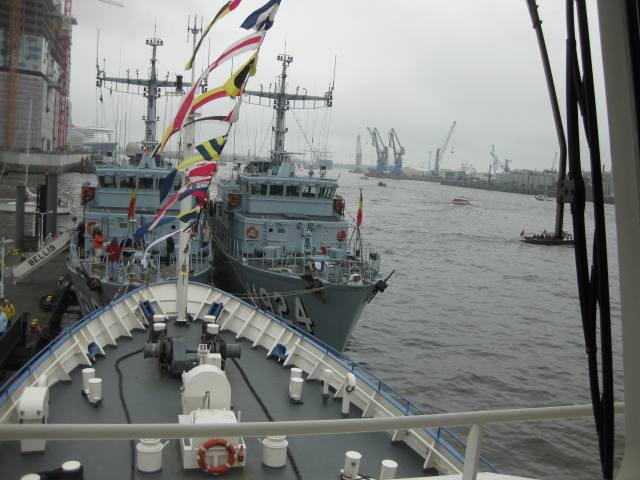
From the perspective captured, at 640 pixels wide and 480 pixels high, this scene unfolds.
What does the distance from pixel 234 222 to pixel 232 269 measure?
3.05 meters

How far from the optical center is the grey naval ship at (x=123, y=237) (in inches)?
727

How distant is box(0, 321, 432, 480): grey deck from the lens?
6.65 metres

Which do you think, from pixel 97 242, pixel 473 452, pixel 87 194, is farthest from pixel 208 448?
pixel 87 194

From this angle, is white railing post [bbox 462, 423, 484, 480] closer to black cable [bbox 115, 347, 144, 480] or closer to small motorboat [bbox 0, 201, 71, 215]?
black cable [bbox 115, 347, 144, 480]

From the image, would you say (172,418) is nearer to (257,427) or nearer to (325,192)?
(257,427)

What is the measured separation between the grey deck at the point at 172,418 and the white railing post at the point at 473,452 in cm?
396

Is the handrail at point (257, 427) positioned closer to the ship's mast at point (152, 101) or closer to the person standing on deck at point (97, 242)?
the person standing on deck at point (97, 242)

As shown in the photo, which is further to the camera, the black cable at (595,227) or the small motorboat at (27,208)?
the small motorboat at (27,208)

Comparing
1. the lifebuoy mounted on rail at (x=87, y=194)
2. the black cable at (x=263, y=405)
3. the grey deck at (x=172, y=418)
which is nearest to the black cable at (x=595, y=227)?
the black cable at (x=263, y=405)

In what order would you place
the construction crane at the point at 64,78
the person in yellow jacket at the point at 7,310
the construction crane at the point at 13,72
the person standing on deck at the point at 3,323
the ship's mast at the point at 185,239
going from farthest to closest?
the construction crane at the point at 64,78 < the construction crane at the point at 13,72 < the person in yellow jacket at the point at 7,310 < the person standing on deck at the point at 3,323 < the ship's mast at the point at 185,239

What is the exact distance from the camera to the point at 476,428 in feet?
10.1

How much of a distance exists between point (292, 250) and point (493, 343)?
31.1ft

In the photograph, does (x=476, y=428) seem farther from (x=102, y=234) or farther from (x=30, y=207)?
(x=30, y=207)

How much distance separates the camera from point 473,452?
3.16m
